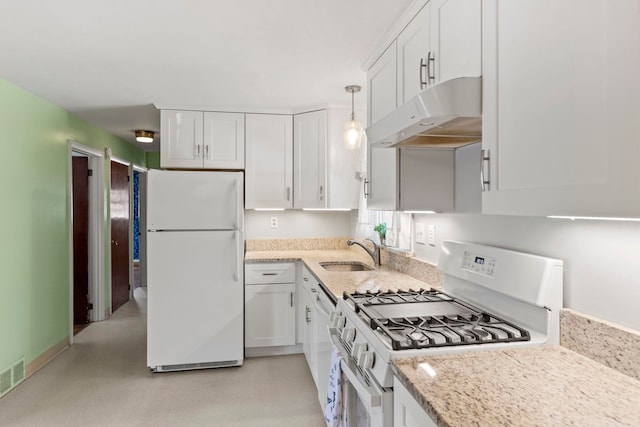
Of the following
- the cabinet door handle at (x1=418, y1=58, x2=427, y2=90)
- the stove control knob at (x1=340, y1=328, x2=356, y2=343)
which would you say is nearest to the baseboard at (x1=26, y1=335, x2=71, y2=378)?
the stove control knob at (x1=340, y1=328, x2=356, y2=343)

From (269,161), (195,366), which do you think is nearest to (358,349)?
(195,366)

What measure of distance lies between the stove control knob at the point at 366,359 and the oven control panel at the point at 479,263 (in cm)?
60

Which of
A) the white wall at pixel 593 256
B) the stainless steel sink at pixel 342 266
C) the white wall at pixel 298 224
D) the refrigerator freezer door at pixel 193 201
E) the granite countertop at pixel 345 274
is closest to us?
the white wall at pixel 593 256

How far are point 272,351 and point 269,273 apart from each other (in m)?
0.70

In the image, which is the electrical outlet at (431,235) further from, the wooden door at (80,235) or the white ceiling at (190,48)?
the wooden door at (80,235)

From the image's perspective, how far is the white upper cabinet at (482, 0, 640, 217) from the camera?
72cm

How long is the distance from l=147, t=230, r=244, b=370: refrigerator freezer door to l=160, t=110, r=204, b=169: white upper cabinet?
0.78 m

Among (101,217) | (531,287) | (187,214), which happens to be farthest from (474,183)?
(101,217)

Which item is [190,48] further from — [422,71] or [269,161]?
[269,161]

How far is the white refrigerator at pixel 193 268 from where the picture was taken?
3.00 metres

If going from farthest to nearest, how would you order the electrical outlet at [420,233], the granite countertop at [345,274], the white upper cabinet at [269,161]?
the white upper cabinet at [269,161], the electrical outlet at [420,233], the granite countertop at [345,274]

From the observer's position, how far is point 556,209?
89 centimetres

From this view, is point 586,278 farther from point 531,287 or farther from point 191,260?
point 191,260

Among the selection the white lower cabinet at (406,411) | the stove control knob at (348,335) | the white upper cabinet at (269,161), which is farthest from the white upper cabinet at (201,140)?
the white lower cabinet at (406,411)
